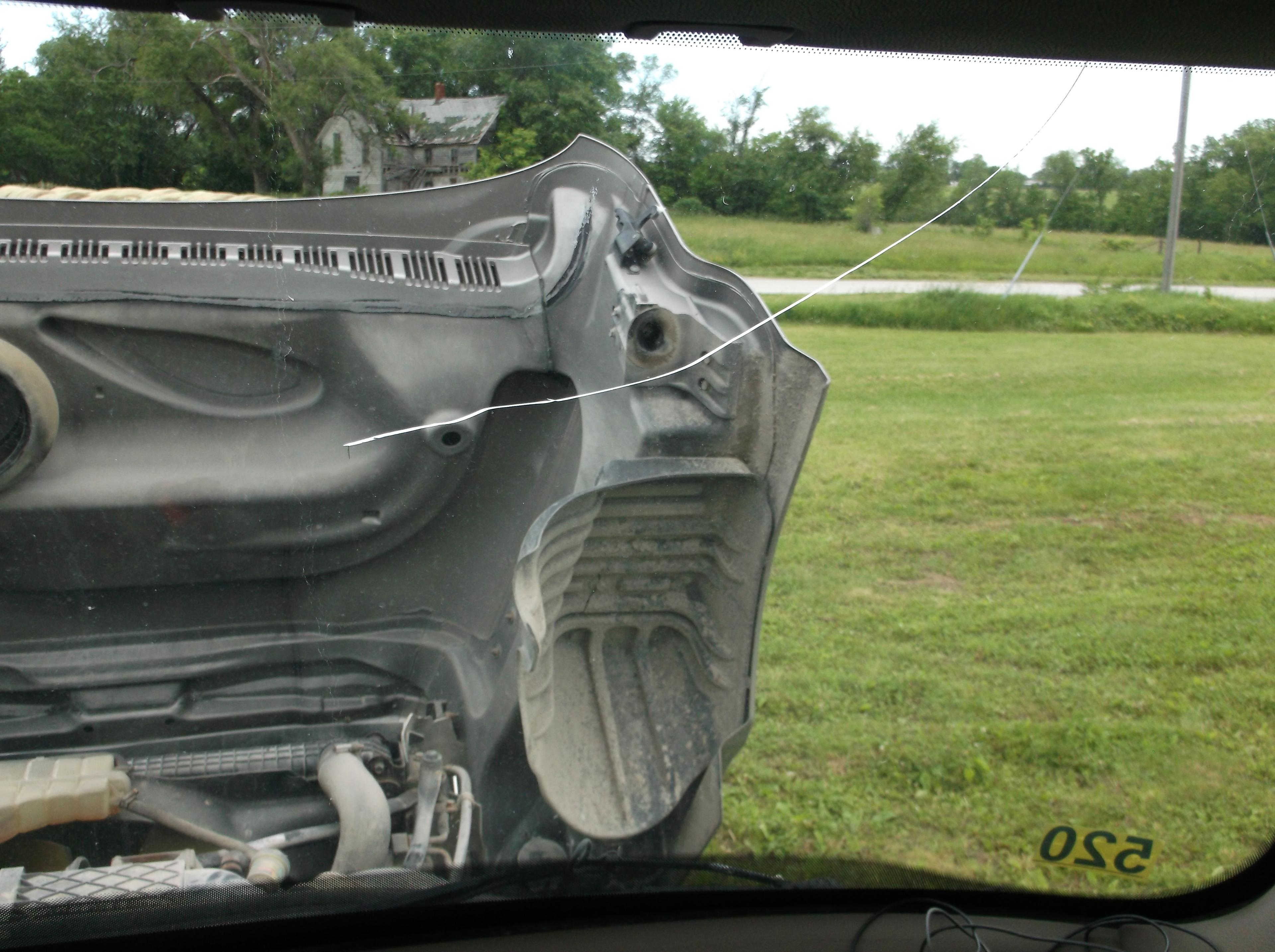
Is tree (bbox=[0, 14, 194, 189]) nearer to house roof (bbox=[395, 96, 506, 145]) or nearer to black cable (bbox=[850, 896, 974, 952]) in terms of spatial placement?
house roof (bbox=[395, 96, 506, 145])

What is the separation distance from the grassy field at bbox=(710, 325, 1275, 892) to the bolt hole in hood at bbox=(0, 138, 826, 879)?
0.14 m

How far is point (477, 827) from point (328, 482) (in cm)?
67

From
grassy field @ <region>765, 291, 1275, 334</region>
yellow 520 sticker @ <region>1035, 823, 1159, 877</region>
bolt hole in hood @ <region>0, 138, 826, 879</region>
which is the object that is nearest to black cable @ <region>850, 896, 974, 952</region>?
yellow 520 sticker @ <region>1035, 823, 1159, 877</region>

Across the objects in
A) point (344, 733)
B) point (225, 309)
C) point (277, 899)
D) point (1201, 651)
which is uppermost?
point (225, 309)

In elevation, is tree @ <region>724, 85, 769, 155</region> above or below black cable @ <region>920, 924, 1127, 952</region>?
above

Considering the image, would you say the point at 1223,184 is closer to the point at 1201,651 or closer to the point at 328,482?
the point at 1201,651

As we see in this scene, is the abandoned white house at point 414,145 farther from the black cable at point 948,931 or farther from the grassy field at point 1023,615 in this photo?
the black cable at point 948,931

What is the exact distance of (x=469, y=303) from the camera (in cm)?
181

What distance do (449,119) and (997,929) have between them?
5.74 ft

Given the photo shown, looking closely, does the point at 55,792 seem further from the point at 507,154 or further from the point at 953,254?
the point at 953,254

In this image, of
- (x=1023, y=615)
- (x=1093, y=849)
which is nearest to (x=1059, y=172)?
(x=1023, y=615)

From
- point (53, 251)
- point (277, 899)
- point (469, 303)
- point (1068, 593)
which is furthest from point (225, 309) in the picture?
point (1068, 593)

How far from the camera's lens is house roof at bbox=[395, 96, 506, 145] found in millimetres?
1581

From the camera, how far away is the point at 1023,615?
6.23ft
